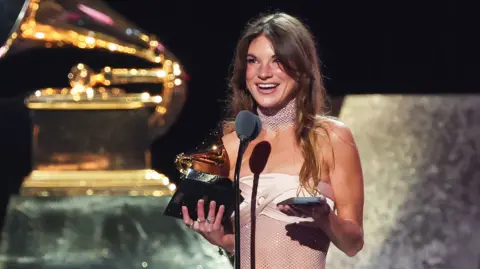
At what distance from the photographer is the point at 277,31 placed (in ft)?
4.29

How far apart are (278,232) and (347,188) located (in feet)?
0.43

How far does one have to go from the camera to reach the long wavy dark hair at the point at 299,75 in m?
1.30

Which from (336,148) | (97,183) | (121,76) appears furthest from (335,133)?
(121,76)

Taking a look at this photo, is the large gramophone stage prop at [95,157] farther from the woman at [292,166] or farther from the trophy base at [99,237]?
the woman at [292,166]

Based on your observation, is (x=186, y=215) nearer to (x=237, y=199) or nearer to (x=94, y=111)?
(x=237, y=199)

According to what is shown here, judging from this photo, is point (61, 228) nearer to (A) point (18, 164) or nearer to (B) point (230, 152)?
(A) point (18, 164)

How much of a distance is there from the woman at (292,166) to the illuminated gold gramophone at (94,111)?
759 mm

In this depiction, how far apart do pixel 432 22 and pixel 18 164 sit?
1187 mm

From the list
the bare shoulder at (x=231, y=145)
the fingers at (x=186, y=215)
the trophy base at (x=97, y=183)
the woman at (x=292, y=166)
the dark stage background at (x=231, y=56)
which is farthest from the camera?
the dark stage background at (x=231, y=56)

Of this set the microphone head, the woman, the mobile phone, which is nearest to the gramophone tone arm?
the woman

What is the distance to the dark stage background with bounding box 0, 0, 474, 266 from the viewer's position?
7.11ft

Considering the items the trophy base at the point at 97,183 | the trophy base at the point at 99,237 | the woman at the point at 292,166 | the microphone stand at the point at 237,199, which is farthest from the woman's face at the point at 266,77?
the trophy base at the point at 97,183

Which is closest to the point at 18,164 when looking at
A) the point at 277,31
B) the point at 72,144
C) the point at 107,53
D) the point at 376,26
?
the point at 72,144

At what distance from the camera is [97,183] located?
2.10 metres
